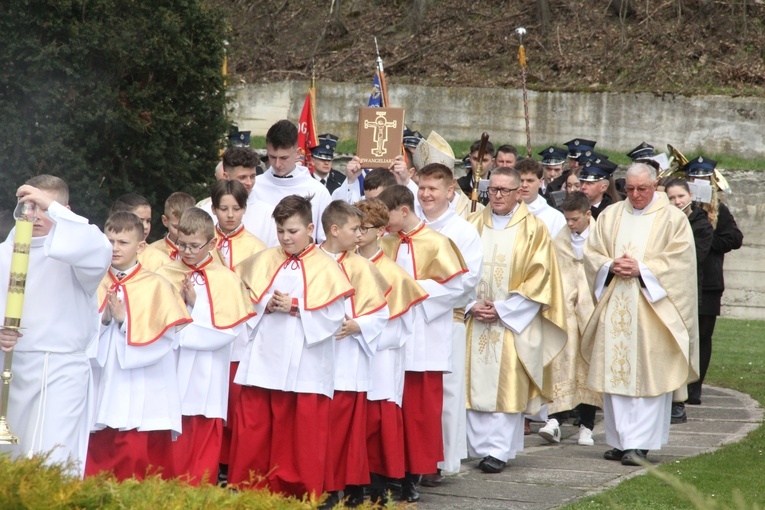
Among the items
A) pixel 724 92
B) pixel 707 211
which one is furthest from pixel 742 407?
pixel 724 92

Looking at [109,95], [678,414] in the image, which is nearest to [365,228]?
[109,95]

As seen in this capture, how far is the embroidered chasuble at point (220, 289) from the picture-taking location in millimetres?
6930

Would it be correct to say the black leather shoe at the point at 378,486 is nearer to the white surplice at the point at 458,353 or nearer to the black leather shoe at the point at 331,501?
the black leather shoe at the point at 331,501

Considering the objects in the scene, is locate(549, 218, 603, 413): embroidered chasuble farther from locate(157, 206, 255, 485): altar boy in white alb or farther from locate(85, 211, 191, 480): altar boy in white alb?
locate(85, 211, 191, 480): altar boy in white alb

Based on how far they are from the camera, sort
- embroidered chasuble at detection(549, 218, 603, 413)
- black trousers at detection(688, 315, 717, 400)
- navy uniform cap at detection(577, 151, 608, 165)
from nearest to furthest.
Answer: embroidered chasuble at detection(549, 218, 603, 413)
navy uniform cap at detection(577, 151, 608, 165)
black trousers at detection(688, 315, 717, 400)

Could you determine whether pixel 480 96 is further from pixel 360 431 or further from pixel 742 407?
pixel 360 431

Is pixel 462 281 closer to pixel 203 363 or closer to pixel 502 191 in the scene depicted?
pixel 502 191

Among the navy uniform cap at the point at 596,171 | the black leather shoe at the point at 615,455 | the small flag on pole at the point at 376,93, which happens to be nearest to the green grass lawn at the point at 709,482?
the black leather shoe at the point at 615,455

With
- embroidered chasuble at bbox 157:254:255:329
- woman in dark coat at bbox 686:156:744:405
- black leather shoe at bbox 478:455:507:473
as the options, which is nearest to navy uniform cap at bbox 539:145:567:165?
woman in dark coat at bbox 686:156:744:405

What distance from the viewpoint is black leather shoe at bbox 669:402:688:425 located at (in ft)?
36.2

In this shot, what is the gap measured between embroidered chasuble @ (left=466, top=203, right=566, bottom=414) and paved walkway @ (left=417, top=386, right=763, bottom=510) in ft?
1.60

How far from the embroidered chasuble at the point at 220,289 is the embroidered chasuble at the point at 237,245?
2.69 ft

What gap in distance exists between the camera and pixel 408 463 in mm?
7680

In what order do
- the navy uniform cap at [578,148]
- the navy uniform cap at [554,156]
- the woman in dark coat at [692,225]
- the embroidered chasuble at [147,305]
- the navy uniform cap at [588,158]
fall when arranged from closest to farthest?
the embroidered chasuble at [147,305] < the woman in dark coat at [692,225] < the navy uniform cap at [588,158] < the navy uniform cap at [578,148] < the navy uniform cap at [554,156]
